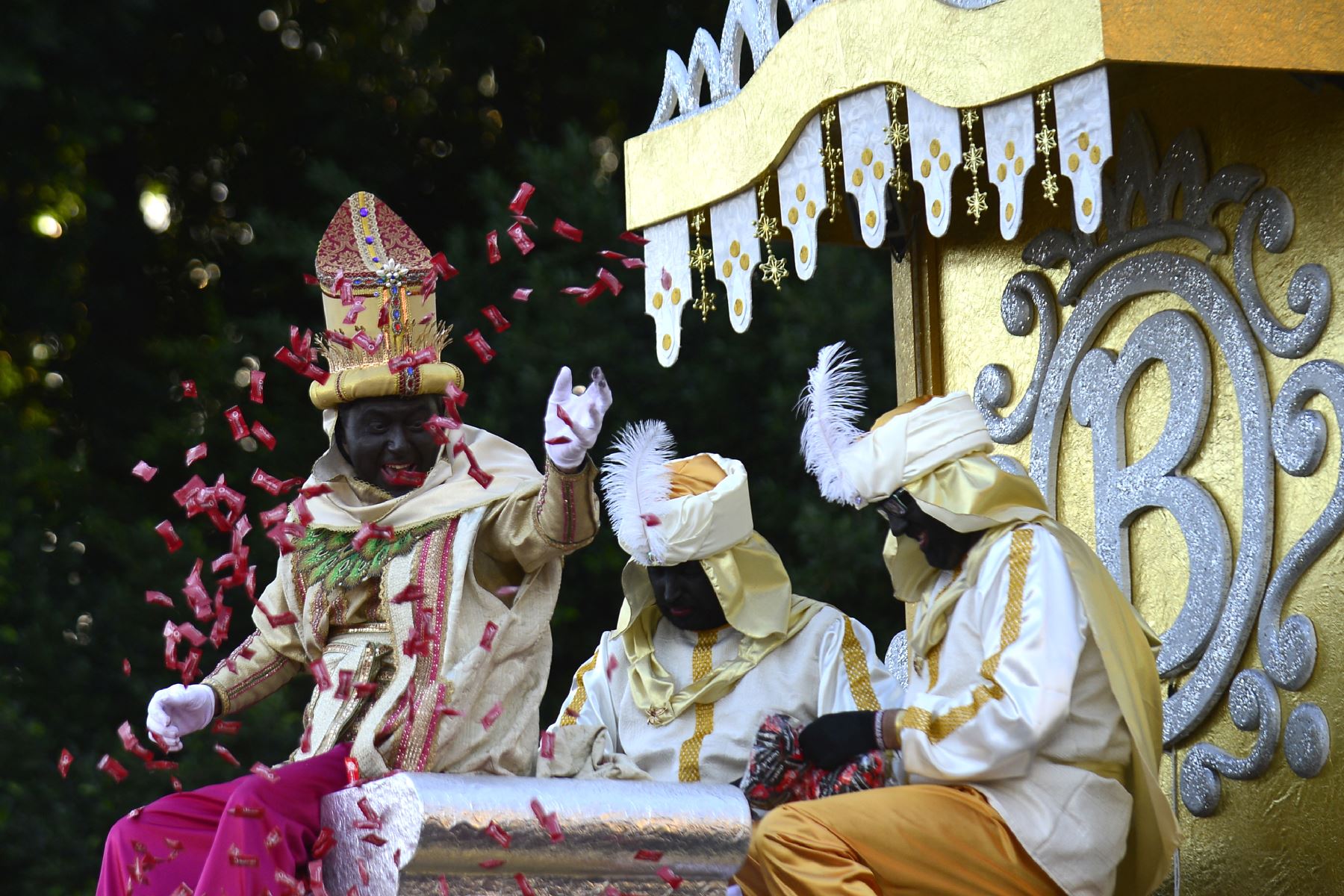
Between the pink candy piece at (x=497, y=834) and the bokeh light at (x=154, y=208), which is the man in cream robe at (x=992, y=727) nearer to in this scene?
the pink candy piece at (x=497, y=834)

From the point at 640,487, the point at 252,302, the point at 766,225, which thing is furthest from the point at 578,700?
the point at 252,302

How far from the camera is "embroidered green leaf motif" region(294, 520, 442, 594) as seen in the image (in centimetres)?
460

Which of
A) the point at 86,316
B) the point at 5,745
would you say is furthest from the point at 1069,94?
the point at 86,316

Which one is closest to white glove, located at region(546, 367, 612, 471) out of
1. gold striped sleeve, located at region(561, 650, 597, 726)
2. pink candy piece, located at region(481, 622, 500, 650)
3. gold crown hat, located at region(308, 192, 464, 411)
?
pink candy piece, located at region(481, 622, 500, 650)

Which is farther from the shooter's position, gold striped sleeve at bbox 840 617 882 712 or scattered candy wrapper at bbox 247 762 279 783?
gold striped sleeve at bbox 840 617 882 712

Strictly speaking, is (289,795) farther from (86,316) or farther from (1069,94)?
(86,316)

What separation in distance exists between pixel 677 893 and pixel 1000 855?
0.74m

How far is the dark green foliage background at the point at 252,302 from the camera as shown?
28.4 ft

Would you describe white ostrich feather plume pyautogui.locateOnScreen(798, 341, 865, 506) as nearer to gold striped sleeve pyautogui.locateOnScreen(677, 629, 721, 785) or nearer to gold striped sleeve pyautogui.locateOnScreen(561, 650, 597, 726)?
gold striped sleeve pyautogui.locateOnScreen(677, 629, 721, 785)

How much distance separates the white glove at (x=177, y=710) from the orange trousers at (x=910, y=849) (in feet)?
4.66

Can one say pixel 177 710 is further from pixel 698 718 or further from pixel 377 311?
pixel 698 718

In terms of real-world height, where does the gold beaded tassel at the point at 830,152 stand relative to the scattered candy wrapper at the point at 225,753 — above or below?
above

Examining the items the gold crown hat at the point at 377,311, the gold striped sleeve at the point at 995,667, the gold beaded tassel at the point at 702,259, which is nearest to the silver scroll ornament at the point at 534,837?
the gold striped sleeve at the point at 995,667

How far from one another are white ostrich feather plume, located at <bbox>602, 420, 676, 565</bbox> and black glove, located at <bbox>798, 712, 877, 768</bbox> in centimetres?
68
